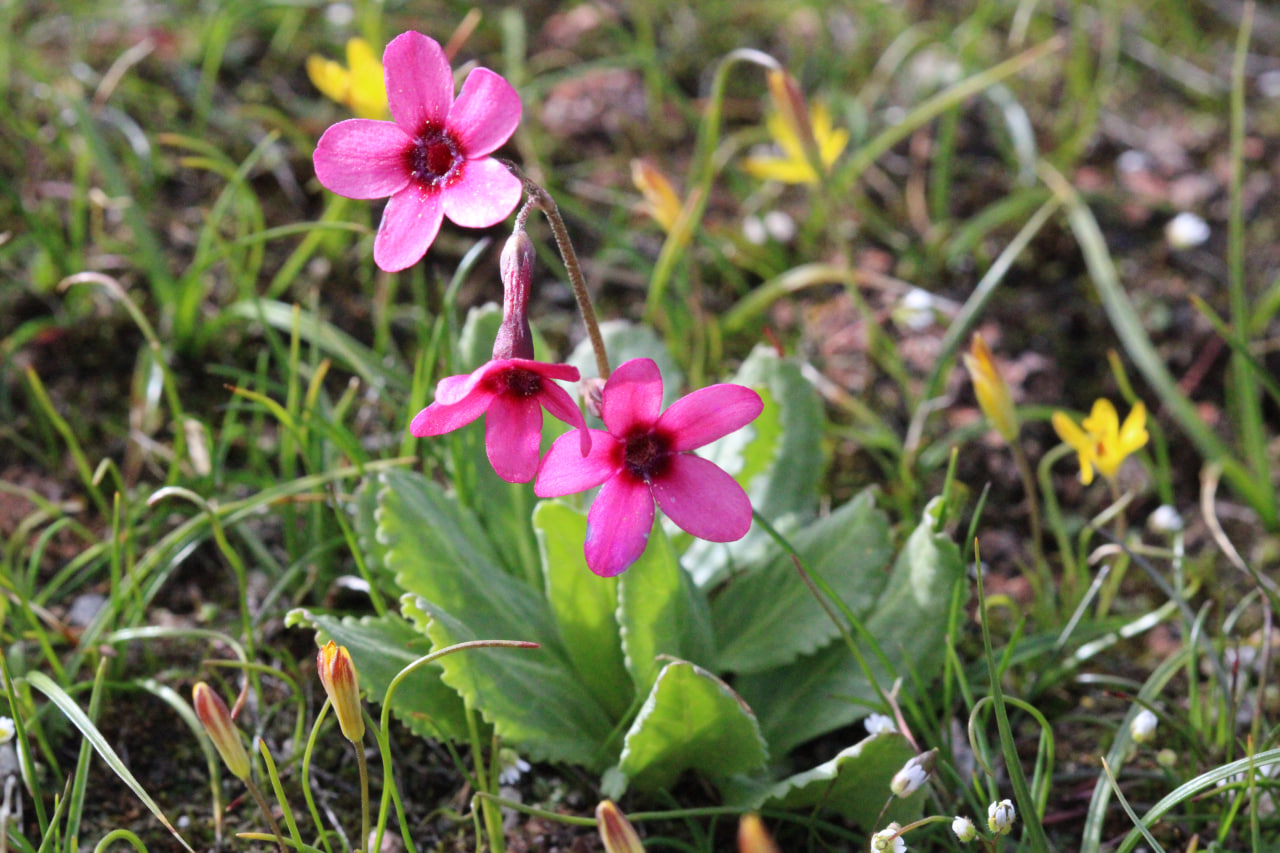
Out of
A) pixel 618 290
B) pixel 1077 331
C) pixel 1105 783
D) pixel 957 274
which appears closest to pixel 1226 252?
pixel 1077 331

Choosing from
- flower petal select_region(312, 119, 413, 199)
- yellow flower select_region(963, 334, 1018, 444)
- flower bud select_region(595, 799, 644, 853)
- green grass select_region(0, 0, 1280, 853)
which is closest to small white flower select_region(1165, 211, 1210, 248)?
green grass select_region(0, 0, 1280, 853)

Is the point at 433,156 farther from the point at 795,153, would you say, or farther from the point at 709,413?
the point at 795,153

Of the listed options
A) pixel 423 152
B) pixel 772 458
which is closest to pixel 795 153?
pixel 772 458

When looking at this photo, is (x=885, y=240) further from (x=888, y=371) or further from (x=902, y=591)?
(x=902, y=591)

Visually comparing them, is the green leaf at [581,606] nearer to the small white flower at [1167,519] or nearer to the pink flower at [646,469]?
the pink flower at [646,469]

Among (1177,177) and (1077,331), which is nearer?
(1077,331)

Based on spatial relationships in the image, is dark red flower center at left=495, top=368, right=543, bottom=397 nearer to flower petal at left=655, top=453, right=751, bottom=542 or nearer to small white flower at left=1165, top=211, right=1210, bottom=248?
flower petal at left=655, top=453, right=751, bottom=542
